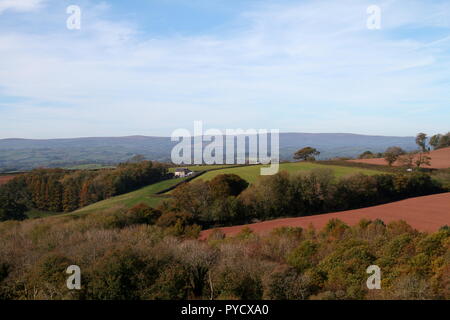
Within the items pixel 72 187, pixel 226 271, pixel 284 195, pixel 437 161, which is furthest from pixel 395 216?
pixel 72 187

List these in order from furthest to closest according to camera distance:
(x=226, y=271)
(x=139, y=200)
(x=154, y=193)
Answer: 1. (x=154, y=193)
2. (x=139, y=200)
3. (x=226, y=271)

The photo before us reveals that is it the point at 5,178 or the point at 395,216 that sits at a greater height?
the point at 5,178

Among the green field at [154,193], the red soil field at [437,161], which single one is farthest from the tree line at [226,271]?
the red soil field at [437,161]

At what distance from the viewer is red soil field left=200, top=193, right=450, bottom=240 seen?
28.8m

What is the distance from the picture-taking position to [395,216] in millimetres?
31250

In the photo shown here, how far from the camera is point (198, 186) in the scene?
38.1m

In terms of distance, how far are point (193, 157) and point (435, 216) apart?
41807mm

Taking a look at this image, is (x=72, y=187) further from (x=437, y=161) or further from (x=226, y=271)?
(x=437, y=161)

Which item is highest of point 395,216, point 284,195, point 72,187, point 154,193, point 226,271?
point 226,271

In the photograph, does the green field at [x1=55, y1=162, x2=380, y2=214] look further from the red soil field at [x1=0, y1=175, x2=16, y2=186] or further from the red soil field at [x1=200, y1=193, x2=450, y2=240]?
the red soil field at [x1=0, y1=175, x2=16, y2=186]

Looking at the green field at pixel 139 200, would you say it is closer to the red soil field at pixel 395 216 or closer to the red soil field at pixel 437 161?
the red soil field at pixel 395 216

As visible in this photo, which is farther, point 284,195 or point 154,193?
point 154,193
